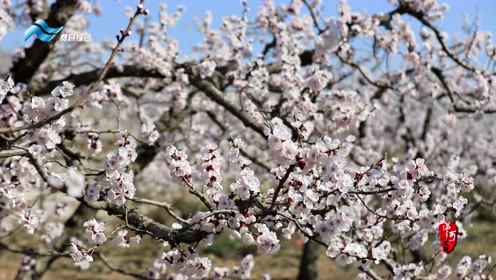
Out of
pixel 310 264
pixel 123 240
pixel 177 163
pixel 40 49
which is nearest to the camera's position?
pixel 177 163

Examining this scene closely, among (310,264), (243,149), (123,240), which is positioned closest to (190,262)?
(123,240)

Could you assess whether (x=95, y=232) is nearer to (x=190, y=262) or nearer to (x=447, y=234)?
(x=190, y=262)

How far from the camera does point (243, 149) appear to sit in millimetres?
6156

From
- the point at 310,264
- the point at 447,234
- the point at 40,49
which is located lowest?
the point at 40,49

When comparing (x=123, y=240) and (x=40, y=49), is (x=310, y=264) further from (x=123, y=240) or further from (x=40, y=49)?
(x=123, y=240)

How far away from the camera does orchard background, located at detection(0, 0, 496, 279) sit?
9.80ft

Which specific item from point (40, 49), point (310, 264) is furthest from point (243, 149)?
point (310, 264)

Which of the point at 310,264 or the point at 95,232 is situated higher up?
the point at 310,264

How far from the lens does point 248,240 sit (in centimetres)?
303

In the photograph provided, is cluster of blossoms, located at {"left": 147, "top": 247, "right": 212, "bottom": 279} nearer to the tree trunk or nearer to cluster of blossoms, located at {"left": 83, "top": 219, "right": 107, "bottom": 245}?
cluster of blossoms, located at {"left": 83, "top": 219, "right": 107, "bottom": 245}

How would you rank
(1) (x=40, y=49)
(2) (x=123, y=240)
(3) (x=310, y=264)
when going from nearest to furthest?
1. (2) (x=123, y=240)
2. (1) (x=40, y=49)
3. (3) (x=310, y=264)

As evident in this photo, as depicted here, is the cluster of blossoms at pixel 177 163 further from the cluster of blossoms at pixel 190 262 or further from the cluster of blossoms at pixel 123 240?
the cluster of blossoms at pixel 123 240

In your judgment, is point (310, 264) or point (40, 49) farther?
point (310, 264)

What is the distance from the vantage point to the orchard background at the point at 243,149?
118 inches
